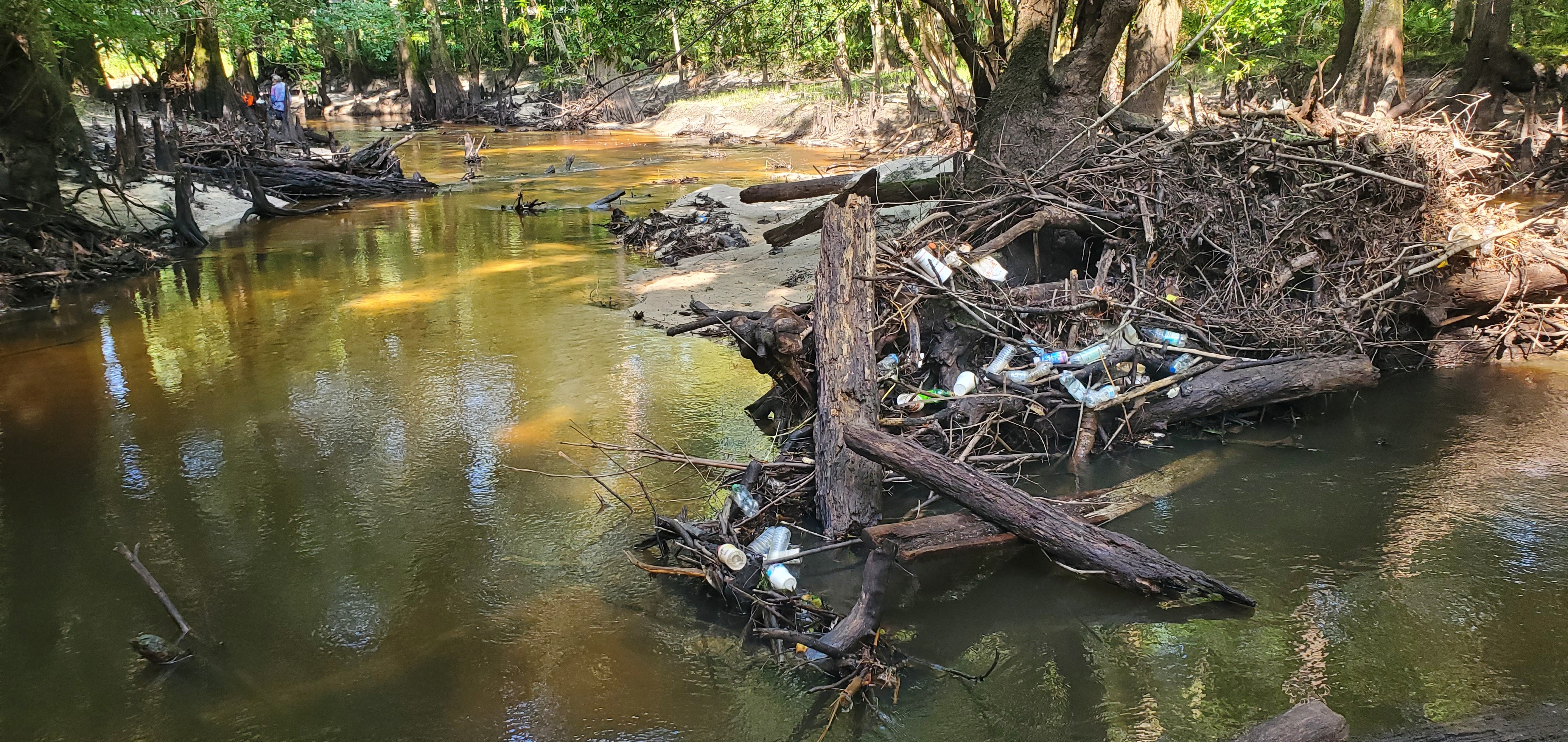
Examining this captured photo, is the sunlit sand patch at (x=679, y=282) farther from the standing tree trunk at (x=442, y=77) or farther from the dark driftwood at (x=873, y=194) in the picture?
the standing tree trunk at (x=442, y=77)

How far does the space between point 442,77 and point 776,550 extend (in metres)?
40.1

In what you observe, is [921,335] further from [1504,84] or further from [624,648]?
[1504,84]

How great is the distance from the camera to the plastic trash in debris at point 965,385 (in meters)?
5.83

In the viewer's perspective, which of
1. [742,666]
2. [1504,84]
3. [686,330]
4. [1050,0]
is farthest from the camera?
[1504,84]

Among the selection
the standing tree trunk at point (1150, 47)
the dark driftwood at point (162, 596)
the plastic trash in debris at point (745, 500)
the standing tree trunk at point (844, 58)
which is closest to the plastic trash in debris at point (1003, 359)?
the plastic trash in debris at point (745, 500)

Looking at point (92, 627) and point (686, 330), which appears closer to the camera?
point (92, 627)

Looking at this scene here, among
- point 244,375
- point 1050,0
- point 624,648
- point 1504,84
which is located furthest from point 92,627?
point 1504,84

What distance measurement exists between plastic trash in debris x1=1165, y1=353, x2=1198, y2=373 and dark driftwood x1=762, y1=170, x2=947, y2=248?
137 inches

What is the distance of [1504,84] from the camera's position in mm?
16469

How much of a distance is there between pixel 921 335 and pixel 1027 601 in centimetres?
232

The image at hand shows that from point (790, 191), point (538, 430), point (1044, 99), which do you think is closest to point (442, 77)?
point (790, 191)

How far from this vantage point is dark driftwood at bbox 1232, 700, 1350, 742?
9.75 ft

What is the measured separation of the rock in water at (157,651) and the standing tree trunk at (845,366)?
3.10m

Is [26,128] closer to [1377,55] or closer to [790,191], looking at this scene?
[790,191]
